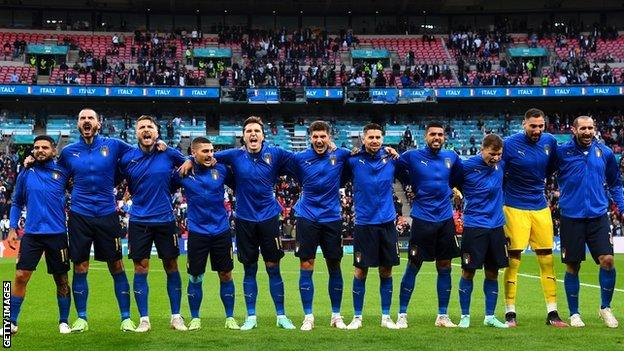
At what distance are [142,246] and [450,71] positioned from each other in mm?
41334

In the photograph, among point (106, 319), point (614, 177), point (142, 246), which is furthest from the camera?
point (106, 319)

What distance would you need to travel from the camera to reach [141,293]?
9531 millimetres

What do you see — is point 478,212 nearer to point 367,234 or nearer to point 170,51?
point 367,234

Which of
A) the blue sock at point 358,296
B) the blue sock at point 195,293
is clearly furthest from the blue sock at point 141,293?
the blue sock at point 358,296

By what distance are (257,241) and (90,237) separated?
6.30 feet

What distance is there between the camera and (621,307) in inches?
478

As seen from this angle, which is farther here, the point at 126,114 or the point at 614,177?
the point at 126,114

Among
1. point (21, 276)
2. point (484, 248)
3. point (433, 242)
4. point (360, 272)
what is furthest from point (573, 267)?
point (21, 276)

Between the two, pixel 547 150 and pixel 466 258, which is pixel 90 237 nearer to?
pixel 466 258

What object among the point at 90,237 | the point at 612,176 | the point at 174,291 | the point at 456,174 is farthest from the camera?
the point at 612,176

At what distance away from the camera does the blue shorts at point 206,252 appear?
31.7ft

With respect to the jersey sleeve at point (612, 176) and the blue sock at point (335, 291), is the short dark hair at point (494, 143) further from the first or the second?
the blue sock at point (335, 291)

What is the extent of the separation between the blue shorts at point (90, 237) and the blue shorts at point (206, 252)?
87 centimetres

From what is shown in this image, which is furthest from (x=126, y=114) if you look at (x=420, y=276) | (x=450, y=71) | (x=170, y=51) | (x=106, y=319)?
(x=106, y=319)
